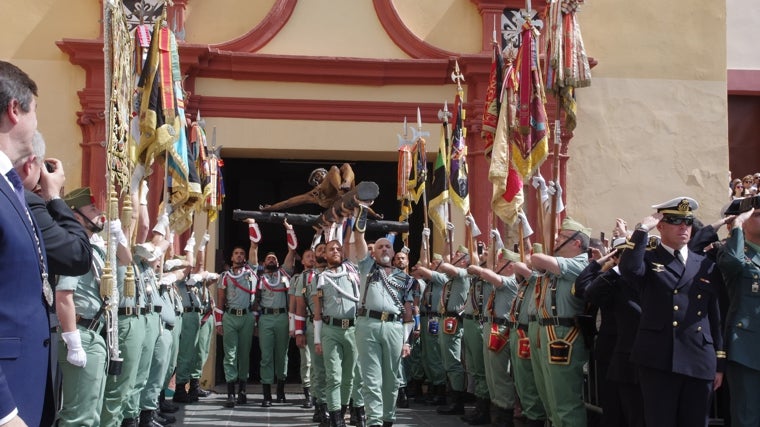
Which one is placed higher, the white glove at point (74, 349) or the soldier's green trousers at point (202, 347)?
the white glove at point (74, 349)

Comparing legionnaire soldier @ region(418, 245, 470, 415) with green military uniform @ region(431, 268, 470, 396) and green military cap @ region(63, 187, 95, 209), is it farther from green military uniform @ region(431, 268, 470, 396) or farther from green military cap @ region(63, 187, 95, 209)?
green military cap @ region(63, 187, 95, 209)

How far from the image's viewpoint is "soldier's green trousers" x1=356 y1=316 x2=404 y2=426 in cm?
976

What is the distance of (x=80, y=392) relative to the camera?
705 centimetres

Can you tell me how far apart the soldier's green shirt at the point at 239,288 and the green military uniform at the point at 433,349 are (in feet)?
8.36

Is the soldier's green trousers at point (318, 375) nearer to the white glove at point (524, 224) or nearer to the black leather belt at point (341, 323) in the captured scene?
the black leather belt at point (341, 323)

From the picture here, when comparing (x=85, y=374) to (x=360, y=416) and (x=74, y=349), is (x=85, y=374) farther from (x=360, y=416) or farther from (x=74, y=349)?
(x=360, y=416)

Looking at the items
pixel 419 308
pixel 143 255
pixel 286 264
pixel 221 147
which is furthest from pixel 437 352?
pixel 143 255

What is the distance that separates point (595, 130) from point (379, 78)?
364 cm

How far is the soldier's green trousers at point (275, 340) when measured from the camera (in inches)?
562

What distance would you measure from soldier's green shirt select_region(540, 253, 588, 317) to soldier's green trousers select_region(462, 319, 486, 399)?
11.0 ft

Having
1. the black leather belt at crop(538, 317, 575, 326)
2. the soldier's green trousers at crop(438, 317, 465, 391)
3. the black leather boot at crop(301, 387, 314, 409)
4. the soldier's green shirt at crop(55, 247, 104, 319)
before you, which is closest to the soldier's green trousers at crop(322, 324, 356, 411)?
the soldier's green trousers at crop(438, 317, 465, 391)

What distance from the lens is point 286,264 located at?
1521cm

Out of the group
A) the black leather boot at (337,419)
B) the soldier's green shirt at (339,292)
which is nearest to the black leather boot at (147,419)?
the black leather boot at (337,419)

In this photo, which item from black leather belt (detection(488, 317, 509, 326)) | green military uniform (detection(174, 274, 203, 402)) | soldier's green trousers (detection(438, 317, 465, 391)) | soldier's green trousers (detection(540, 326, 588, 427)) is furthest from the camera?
green military uniform (detection(174, 274, 203, 402))
